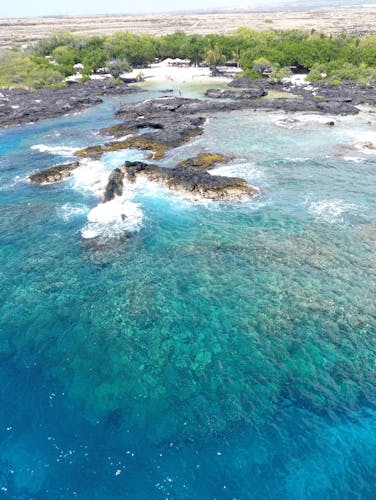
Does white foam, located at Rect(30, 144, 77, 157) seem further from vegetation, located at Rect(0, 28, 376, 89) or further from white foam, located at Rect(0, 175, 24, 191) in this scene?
vegetation, located at Rect(0, 28, 376, 89)

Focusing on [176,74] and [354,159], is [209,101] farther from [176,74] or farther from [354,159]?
[176,74]

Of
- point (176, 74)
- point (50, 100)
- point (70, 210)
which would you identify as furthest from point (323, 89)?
point (70, 210)

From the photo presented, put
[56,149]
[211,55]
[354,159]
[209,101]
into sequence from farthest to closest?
[211,55] → [209,101] → [56,149] → [354,159]

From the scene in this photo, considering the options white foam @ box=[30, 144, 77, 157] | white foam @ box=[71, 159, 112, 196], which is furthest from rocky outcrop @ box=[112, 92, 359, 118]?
white foam @ box=[71, 159, 112, 196]

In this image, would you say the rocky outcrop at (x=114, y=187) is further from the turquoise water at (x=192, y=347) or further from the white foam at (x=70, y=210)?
the white foam at (x=70, y=210)

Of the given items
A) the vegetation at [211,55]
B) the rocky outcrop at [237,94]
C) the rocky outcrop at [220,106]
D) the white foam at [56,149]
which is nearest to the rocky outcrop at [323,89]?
the rocky outcrop at [220,106]

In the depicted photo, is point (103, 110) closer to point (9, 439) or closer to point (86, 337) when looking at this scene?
point (86, 337)
